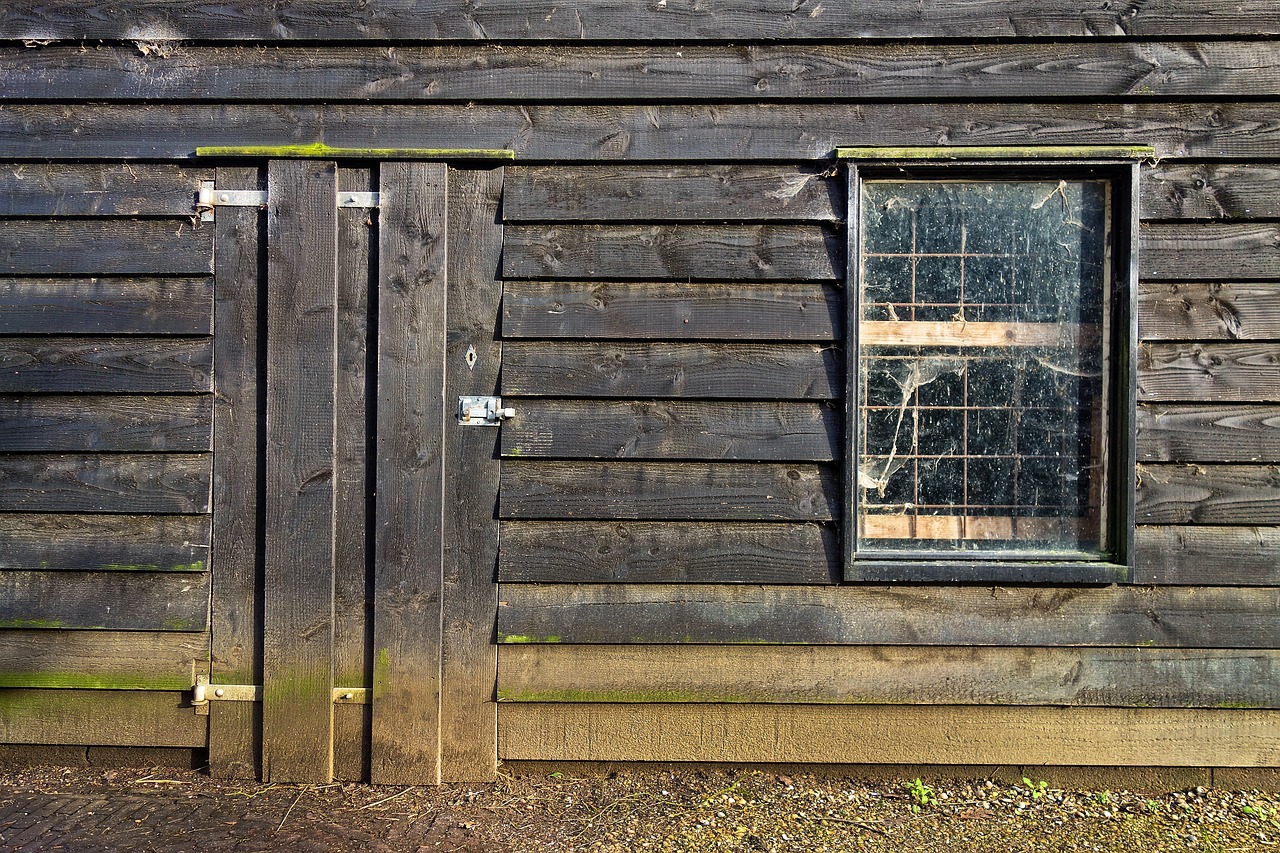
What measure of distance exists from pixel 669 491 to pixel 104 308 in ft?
7.12

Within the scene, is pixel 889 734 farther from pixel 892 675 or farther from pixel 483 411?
pixel 483 411

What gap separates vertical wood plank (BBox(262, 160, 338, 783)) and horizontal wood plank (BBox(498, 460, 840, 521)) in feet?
2.27

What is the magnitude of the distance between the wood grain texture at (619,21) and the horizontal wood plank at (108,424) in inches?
52.7

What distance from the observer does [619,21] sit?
2.95m

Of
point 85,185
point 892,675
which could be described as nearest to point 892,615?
point 892,675

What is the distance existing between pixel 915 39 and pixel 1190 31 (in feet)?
3.18

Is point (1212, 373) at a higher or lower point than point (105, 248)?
lower

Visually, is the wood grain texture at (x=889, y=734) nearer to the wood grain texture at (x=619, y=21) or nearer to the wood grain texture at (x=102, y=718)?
the wood grain texture at (x=102, y=718)

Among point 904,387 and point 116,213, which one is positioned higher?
point 116,213

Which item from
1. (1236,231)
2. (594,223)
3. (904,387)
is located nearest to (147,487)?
(594,223)

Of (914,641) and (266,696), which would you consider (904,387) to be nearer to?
(914,641)

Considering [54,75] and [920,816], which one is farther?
[54,75]

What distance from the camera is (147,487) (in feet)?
9.76

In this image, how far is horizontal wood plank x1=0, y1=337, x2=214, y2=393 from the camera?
9.75 ft
